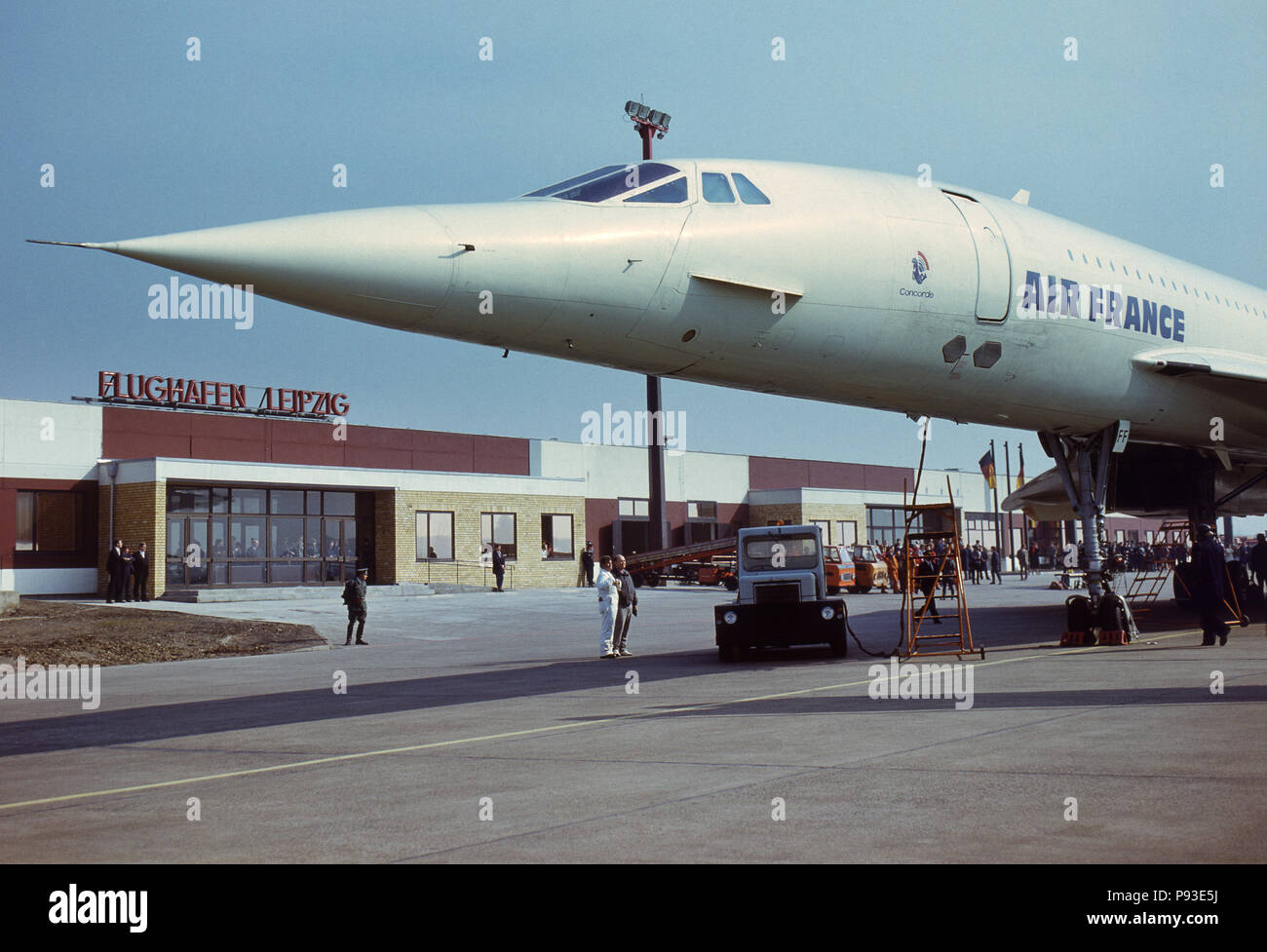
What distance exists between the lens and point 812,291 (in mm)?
10250

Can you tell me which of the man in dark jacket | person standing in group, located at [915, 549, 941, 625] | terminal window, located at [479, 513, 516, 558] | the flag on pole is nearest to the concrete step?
terminal window, located at [479, 513, 516, 558]

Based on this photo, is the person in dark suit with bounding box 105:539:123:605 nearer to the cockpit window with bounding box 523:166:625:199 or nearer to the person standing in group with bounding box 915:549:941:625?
the person standing in group with bounding box 915:549:941:625

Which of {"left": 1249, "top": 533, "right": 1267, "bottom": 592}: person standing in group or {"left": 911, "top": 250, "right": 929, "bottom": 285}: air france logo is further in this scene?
{"left": 1249, "top": 533, "right": 1267, "bottom": 592}: person standing in group

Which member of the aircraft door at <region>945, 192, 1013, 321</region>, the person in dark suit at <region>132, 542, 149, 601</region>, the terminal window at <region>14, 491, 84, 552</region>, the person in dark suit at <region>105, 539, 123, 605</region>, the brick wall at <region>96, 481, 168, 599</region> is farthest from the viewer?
the terminal window at <region>14, 491, 84, 552</region>

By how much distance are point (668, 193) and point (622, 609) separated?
33.8ft

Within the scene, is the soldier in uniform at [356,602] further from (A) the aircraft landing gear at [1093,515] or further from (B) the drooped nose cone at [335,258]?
(B) the drooped nose cone at [335,258]

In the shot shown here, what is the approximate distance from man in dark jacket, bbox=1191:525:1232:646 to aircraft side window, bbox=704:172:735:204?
873cm

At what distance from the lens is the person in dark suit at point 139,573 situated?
34.8 m

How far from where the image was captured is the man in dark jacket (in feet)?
47.6

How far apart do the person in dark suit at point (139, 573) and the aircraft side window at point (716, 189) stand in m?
29.6

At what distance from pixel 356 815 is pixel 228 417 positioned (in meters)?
38.1

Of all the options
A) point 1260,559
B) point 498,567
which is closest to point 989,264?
point 1260,559

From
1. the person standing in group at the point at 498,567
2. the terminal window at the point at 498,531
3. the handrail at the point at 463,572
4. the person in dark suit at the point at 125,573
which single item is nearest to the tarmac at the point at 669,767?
the person in dark suit at the point at 125,573

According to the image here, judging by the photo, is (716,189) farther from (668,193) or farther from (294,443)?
(294,443)
